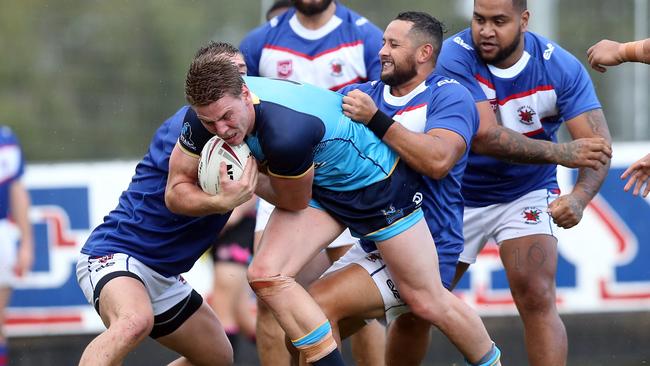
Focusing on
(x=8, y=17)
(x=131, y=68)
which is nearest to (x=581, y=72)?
(x=131, y=68)

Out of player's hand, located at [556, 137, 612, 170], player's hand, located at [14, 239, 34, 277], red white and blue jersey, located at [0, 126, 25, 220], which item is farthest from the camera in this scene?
red white and blue jersey, located at [0, 126, 25, 220]

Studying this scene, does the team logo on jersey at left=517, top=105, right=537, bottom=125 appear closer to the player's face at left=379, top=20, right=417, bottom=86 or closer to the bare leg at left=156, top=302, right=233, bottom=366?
the player's face at left=379, top=20, right=417, bottom=86

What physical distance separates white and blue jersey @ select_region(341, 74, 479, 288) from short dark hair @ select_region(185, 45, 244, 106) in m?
1.15

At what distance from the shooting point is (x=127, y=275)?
6.14 m

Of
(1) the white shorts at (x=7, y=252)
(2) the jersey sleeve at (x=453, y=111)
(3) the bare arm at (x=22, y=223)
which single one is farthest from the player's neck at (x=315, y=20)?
(1) the white shorts at (x=7, y=252)

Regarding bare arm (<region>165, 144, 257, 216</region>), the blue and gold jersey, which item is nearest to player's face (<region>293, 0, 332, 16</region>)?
the blue and gold jersey

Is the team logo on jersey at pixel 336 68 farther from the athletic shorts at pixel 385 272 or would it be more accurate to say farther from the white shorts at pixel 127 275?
the white shorts at pixel 127 275

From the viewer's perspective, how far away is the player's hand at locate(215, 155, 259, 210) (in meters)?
5.64

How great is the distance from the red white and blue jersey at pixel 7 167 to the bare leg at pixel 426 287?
189 inches

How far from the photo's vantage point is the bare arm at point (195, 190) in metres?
5.65

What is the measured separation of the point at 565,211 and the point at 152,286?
7.60 ft

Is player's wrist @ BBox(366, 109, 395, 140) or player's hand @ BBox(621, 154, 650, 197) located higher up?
player's wrist @ BBox(366, 109, 395, 140)

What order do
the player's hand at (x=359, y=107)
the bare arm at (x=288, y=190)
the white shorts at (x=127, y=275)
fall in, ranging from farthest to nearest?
the white shorts at (x=127, y=275) < the player's hand at (x=359, y=107) < the bare arm at (x=288, y=190)

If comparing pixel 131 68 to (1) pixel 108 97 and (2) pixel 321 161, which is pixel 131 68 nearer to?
(1) pixel 108 97
